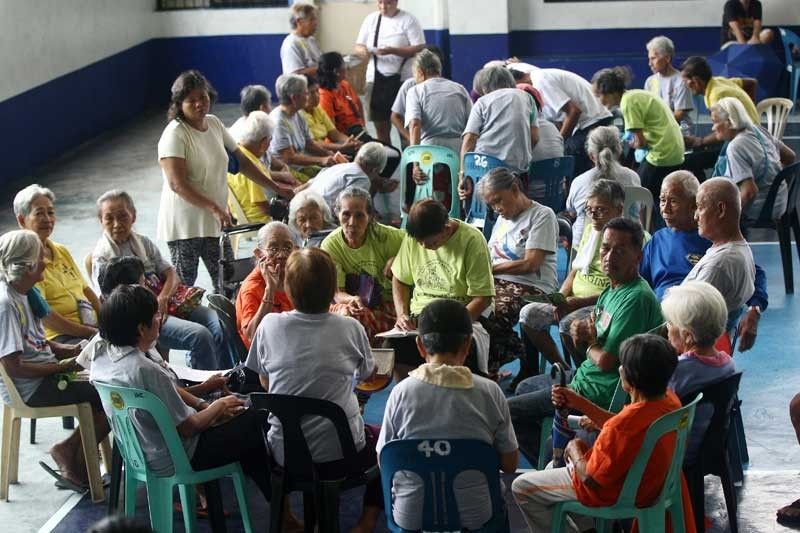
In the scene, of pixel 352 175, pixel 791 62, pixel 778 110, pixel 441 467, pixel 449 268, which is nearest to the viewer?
pixel 441 467

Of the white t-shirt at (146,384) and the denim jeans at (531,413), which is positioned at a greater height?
the white t-shirt at (146,384)

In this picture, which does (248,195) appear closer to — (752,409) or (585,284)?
(585,284)

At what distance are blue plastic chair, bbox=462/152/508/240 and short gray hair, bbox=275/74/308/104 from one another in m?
1.29

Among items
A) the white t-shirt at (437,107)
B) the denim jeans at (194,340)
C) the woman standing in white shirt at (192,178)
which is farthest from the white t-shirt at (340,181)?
the white t-shirt at (437,107)

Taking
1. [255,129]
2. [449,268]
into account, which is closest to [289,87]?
[255,129]

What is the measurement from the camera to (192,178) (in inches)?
245

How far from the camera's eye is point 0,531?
4742mm

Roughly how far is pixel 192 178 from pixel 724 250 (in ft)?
9.46

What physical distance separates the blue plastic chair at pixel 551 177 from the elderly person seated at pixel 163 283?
9.55 feet

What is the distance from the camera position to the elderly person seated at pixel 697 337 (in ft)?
13.3

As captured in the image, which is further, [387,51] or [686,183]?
[387,51]

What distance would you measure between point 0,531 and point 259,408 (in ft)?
4.73

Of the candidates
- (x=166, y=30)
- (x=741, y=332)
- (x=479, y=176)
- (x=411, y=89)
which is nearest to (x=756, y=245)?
(x=479, y=176)

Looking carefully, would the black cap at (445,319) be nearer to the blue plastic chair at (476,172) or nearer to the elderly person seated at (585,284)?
the elderly person seated at (585,284)
